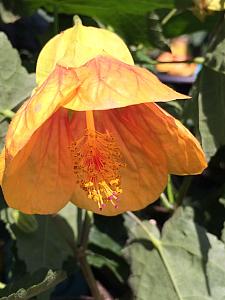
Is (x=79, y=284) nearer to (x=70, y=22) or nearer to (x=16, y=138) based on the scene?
(x=70, y=22)

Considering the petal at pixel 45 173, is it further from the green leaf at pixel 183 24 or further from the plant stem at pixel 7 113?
the green leaf at pixel 183 24

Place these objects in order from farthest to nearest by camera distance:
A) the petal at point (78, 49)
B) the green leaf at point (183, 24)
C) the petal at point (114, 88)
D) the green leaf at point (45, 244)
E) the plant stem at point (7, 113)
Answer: the green leaf at point (183, 24)
the green leaf at point (45, 244)
the plant stem at point (7, 113)
the petal at point (78, 49)
the petal at point (114, 88)


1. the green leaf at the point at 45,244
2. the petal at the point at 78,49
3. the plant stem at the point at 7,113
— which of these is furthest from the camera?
the green leaf at the point at 45,244

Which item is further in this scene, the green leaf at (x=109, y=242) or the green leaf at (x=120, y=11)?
the green leaf at (x=109, y=242)

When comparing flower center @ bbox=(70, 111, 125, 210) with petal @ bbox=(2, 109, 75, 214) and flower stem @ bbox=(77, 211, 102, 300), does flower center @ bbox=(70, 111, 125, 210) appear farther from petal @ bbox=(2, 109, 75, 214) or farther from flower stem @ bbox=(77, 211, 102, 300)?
flower stem @ bbox=(77, 211, 102, 300)

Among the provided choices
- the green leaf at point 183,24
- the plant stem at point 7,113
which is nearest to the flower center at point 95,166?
the plant stem at point 7,113

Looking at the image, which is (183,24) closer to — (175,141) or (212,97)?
(212,97)

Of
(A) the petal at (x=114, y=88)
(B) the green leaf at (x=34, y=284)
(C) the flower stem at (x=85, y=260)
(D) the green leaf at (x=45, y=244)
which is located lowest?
(D) the green leaf at (x=45, y=244)
